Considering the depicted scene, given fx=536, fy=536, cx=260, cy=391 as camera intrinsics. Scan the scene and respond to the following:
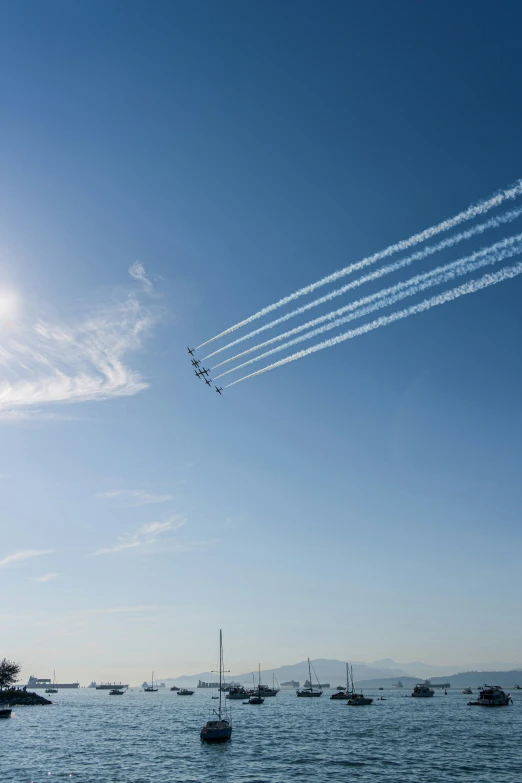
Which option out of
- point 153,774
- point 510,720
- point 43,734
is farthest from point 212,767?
point 510,720

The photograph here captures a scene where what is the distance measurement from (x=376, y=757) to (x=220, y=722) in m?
33.5

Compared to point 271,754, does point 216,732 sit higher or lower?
higher

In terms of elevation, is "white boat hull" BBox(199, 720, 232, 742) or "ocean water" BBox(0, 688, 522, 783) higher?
"white boat hull" BBox(199, 720, 232, 742)

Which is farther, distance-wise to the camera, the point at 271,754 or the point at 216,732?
the point at 216,732

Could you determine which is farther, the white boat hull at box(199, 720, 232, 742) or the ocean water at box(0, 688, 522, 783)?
the white boat hull at box(199, 720, 232, 742)

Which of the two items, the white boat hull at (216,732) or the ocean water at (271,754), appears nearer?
the ocean water at (271,754)

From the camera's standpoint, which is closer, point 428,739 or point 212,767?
point 212,767

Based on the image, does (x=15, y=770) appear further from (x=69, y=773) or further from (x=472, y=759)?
(x=472, y=759)

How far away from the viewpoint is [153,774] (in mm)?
74750

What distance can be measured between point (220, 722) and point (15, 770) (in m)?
40.4

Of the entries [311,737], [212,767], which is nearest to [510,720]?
[311,737]

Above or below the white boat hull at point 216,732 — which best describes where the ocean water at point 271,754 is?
below

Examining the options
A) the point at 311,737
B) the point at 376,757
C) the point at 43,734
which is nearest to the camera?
the point at 376,757

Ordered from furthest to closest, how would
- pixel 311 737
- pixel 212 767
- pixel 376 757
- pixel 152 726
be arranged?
pixel 152 726 → pixel 311 737 → pixel 376 757 → pixel 212 767
